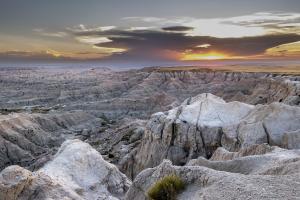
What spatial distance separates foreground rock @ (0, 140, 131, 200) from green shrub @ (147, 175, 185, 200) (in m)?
8.93

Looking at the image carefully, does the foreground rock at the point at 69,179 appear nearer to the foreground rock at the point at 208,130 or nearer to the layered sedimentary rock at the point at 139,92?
the foreground rock at the point at 208,130

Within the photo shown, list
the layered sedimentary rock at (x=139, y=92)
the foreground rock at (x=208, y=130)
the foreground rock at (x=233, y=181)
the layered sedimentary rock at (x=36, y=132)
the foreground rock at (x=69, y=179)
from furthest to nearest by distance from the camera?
the layered sedimentary rock at (x=139, y=92) < the layered sedimentary rock at (x=36, y=132) < the foreground rock at (x=208, y=130) < the foreground rock at (x=69, y=179) < the foreground rock at (x=233, y=181)

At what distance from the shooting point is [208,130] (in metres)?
42.6

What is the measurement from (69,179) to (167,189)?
12.7m

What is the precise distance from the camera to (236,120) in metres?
43.0

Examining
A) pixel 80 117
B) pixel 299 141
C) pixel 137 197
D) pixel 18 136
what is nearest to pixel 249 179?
pixel 137 197

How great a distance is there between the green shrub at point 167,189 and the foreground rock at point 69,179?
8.93 metres

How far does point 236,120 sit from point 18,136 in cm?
5430

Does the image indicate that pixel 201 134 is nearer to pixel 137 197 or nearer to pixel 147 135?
pixel 147 135

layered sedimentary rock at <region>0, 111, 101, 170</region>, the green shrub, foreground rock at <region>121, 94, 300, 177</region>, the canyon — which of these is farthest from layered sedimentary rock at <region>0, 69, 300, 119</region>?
the green shrub

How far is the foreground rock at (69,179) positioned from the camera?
21703 millimetres

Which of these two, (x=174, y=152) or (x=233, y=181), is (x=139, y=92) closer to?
(x=174, y=152)

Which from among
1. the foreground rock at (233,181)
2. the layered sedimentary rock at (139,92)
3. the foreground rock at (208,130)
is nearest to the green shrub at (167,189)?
the foreground rock at (233,181)

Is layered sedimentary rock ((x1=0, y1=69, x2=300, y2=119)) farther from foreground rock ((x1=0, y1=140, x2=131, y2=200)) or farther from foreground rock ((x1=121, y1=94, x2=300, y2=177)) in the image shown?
foreground rock ((x1=0, y1=140, x2=131, y2=200))
